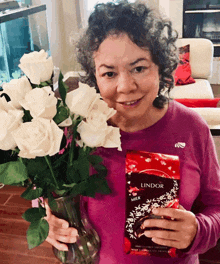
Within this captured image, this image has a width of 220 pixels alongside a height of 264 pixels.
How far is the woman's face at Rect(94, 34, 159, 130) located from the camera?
0.70 m

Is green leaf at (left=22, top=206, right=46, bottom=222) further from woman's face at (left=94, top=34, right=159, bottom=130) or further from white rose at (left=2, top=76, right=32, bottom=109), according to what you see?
woman's face at (left=94, top=34, right=159, bottom=130)

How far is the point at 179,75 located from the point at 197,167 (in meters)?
2.75

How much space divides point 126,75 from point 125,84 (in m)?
0.02

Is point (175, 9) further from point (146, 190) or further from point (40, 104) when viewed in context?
point (40, 104)

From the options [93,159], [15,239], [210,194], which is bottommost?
[15,239]

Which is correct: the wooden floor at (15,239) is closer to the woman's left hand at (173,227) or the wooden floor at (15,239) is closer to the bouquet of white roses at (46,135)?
the woman's left hand at (173,227)

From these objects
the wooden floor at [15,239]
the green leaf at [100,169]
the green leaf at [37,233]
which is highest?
the green leaf at [100,169]

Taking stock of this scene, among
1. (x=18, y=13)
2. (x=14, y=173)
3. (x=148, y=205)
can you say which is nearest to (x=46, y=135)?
(x=14, y=173)

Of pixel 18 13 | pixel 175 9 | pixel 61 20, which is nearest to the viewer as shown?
pixel 18 13

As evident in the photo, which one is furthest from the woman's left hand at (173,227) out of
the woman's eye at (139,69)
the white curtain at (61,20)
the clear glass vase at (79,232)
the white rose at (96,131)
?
the white curtain at (61,20)

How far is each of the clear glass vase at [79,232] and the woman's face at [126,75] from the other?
0.27 metres

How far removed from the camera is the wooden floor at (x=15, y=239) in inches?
73.7

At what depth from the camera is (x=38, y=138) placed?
485mm

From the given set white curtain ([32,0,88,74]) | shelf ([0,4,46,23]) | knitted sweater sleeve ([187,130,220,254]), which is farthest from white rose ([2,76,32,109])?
white curtain ([32,0,88,74])
